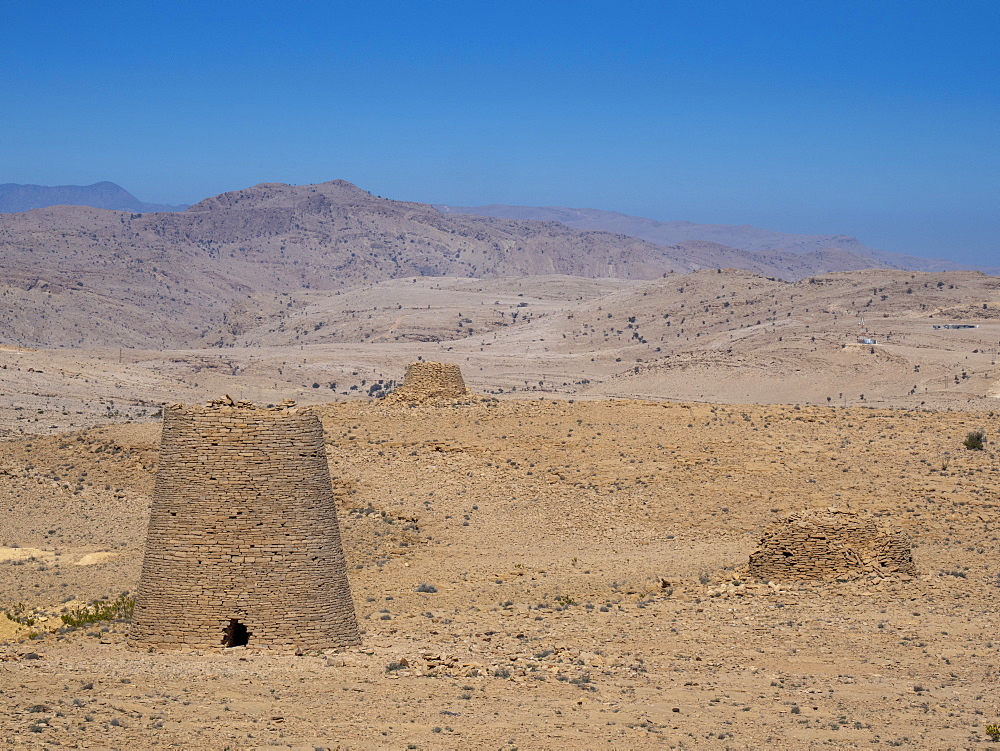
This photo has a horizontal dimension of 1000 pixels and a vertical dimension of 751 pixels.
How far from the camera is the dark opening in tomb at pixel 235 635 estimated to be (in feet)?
38.4

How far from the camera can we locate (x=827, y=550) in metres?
16.2

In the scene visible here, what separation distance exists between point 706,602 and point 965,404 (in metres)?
37.1

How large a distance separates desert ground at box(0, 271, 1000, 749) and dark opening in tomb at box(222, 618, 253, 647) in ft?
0.63

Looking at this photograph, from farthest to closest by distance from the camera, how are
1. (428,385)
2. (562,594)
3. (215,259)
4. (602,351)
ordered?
1. (215,259)
2. (602,351)
3. (428,385)
4. (562,594)

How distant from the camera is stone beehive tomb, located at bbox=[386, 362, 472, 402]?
27.7m

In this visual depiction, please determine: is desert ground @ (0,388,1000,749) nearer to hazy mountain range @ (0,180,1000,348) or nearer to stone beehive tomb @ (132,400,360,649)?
stone beehive tomb @ (132,400,360,649)

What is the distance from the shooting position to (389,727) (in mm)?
9664

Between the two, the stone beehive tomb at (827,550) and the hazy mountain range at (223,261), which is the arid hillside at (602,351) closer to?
the hazy mountain range at (223,261)

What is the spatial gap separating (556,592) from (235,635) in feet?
18.2

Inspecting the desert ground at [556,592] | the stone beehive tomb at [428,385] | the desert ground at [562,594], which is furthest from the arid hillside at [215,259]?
the desert ground at [562,594]

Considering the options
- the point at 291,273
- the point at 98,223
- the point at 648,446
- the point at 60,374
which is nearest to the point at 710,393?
the point at 60,374

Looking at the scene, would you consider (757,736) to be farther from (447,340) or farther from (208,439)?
(447,340)

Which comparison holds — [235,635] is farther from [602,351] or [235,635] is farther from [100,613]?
[602,351]

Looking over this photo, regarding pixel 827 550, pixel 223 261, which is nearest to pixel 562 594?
pixel 827 550
